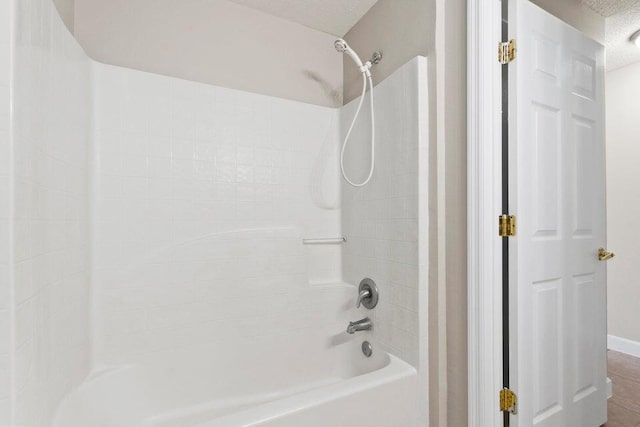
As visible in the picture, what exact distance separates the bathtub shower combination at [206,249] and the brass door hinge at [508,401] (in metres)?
0.30

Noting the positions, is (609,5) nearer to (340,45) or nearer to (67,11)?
(340,45)

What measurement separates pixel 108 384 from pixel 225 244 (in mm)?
768

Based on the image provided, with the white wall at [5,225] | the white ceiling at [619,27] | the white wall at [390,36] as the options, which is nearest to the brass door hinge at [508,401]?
the white wall at [390,36]

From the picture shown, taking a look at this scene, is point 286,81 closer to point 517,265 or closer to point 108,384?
point 517,265

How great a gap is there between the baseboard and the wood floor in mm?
50

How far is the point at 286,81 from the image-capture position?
6.12ft

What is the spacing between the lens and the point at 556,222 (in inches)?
54.2

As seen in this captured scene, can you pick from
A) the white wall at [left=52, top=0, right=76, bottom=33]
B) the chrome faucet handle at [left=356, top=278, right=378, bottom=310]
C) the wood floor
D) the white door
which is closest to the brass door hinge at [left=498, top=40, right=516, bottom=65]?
the white door

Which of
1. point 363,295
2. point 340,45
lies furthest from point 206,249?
point 340,45

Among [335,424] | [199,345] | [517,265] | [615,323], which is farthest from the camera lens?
[615,323]

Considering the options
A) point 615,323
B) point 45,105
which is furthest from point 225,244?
point 615,323

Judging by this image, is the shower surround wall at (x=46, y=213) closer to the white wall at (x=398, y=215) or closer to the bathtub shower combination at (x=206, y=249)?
the bathtub shower combination at (x=206, y=249)

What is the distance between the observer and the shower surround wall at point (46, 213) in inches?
28.8

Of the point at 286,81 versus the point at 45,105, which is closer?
the point at 45,105
